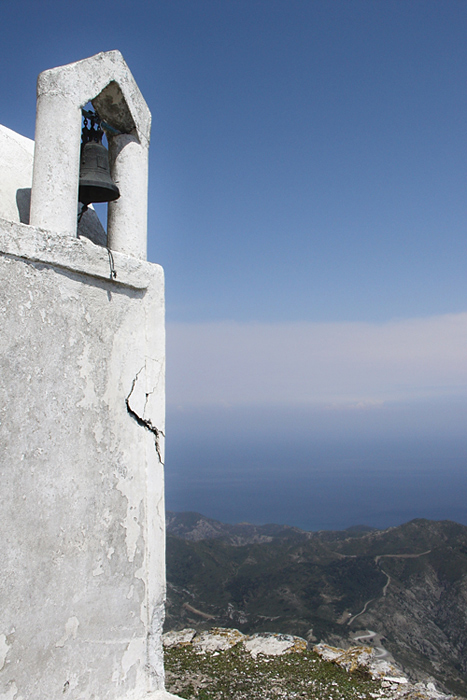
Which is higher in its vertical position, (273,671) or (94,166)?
(94,166)

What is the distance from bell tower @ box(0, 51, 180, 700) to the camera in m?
2.92

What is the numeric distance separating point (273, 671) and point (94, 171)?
984cm

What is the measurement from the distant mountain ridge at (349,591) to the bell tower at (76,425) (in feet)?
80.6

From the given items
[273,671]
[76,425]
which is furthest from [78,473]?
[273,671]

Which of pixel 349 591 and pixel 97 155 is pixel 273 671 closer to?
pixel 97 155

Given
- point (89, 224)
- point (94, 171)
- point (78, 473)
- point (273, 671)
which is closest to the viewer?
point (78, 473)

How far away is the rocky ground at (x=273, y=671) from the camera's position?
838 centimetres

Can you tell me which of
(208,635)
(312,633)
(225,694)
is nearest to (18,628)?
(225,694)

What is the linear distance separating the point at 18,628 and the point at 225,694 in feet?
22.6

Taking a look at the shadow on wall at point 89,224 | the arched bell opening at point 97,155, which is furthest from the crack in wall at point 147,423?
the shadow on wall at point 89,224

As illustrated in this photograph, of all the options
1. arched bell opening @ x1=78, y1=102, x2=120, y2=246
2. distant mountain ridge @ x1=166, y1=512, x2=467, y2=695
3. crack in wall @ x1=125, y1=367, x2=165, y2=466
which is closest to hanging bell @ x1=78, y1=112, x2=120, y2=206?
arched bell opening @ x1=78, y1=102, x2=120, y2=246

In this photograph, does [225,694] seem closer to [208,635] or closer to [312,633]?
[208,635]

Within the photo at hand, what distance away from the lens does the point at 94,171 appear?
3963mm

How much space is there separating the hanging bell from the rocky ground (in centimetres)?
801
